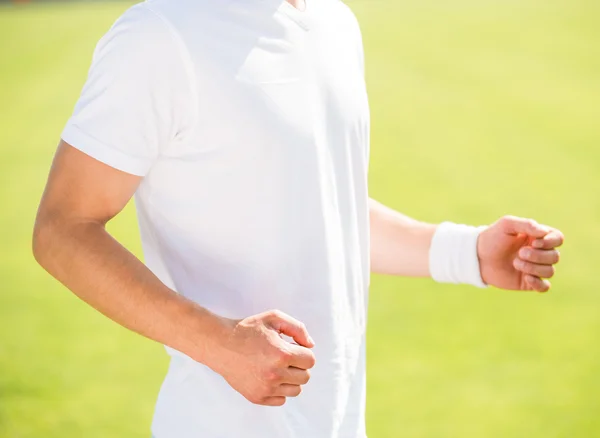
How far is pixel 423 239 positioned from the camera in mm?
2139

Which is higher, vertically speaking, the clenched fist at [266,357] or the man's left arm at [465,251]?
the clenched fist at [266,357]

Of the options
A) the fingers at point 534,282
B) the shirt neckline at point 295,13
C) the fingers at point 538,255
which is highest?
the shirt neckline at point 295,13

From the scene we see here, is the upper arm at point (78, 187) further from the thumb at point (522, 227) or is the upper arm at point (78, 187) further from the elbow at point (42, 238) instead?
the thumb at point (522, 227)

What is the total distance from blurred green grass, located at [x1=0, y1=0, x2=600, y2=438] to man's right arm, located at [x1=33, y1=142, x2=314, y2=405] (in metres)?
3.00

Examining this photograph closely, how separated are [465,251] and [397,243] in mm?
141

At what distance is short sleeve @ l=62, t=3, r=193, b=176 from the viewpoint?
1.51m

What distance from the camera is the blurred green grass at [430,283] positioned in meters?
4.64

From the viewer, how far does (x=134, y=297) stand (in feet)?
4.95

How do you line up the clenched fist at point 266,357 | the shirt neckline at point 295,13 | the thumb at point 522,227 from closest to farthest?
1. the clenched fist at point 266,357
2. the shirt neckline at point 295,13
3. the thumb at point 522,227

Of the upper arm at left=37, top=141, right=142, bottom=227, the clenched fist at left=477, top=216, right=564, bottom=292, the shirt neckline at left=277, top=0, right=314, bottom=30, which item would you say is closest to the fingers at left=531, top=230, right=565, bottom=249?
the clenched fist at left=477, top=216, right=564, bottom=292

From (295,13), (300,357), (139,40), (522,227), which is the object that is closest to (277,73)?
(295,13)

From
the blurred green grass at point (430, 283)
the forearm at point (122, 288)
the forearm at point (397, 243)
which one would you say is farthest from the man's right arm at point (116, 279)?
the blurred green grass at point (430, 283)

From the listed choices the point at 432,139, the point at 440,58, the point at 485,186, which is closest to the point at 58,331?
the point at 485,186

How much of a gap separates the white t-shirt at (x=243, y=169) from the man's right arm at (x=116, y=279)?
4cm
